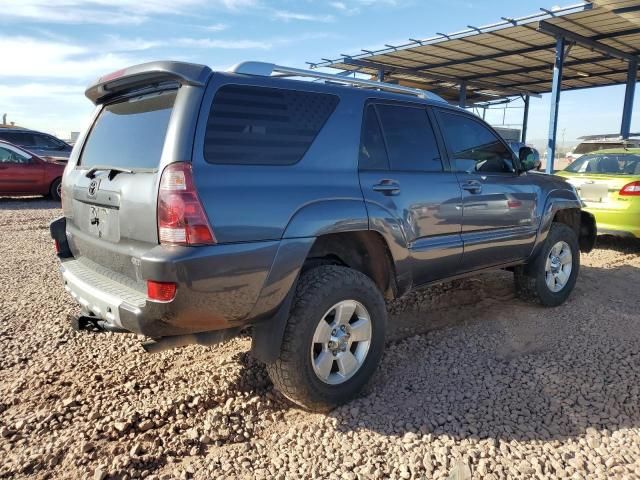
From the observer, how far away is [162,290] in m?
2.32

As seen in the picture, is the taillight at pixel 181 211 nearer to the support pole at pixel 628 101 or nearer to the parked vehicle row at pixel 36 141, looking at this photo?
the parked vehicle row at pixel 36 141

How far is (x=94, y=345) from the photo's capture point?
3789 mm

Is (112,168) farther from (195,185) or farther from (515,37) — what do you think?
(515,37)

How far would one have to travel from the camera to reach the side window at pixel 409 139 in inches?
134

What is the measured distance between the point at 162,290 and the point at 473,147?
2.85 meters

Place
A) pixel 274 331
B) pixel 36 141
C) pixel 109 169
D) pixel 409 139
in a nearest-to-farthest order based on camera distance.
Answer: pixel 274 331, pixel 109 169, pixel 409 139, pixel 36 141

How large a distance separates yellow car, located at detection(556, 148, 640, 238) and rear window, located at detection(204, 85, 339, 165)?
18.4ft

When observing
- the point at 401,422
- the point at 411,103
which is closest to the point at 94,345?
the point at 401,422

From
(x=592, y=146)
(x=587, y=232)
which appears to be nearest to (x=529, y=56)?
(x=592, y=146)

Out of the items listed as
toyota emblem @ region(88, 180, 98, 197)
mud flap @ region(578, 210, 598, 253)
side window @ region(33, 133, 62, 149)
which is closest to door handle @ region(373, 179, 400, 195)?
toyota emblem @ region(88, 180, 98, 197)

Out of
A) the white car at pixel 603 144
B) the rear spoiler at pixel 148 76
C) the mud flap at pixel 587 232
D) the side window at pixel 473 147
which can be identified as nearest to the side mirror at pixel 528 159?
the side window at pixel 473 147

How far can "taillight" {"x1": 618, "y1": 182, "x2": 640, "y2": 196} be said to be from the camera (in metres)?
6.73

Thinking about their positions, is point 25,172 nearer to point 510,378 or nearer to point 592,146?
point 510,378

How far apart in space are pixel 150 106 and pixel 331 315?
1596 millimetres
